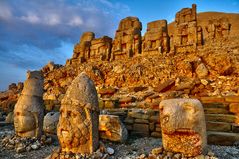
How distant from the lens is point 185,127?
4.88 m

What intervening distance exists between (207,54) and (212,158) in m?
14.6

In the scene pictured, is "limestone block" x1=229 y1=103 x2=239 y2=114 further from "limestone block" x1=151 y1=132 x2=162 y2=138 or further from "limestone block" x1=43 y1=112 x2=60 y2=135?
"limestone block" x1=43 y1=112 x2=60 y2=135

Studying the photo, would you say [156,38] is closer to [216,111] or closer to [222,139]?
[216,111]

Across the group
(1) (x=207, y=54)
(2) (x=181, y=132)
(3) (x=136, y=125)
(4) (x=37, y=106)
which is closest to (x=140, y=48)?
(1) (x=207, y=54)

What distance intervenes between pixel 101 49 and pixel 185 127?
24.8 m

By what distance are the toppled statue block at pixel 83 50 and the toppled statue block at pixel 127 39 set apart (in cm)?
502

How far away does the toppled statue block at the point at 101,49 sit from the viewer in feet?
88.3

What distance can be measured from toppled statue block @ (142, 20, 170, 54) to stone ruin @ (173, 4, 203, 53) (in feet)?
3.80

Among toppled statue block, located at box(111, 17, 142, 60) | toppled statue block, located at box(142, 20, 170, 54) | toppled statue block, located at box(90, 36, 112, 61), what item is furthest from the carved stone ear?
toppled statue block, located at box(90, 36, 112, 61)

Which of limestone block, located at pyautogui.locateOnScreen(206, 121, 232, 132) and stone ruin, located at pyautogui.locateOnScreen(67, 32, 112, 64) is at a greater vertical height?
stone ruin, located at pyautogui.locateOnScreen(67, 32, 112, 64)

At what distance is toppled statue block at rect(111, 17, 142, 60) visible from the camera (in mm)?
24500

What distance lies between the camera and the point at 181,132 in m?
4.97

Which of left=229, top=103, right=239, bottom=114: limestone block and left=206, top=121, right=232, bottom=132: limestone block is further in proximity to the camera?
left=229, top=103, right=239, bottom=114: limestone block

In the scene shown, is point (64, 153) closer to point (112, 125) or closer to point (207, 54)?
point (112, 125)
